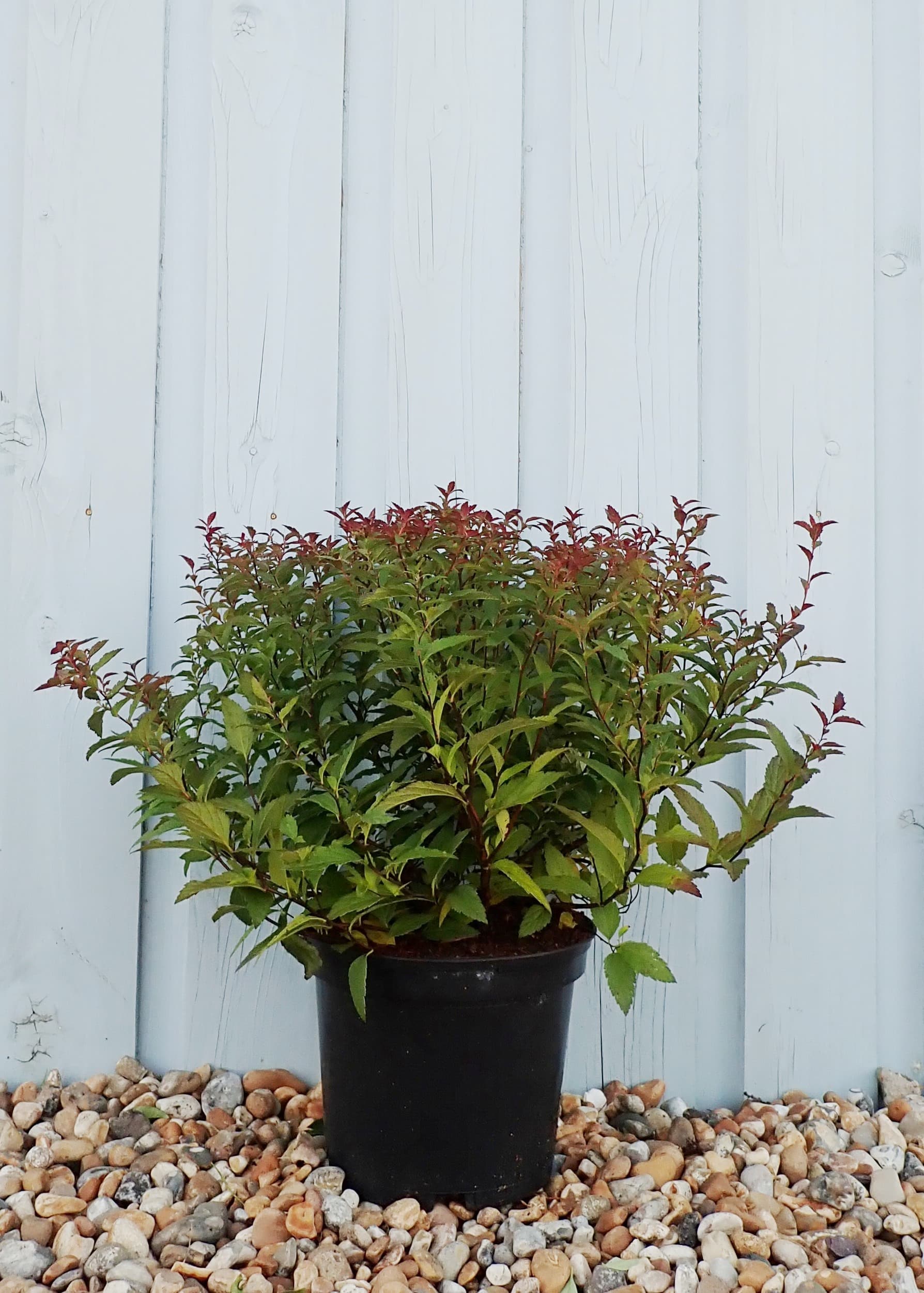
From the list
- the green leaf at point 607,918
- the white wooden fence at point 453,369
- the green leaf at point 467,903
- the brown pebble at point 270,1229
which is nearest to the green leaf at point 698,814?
the green leaf at point 607,918

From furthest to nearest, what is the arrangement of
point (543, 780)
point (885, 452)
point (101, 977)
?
1. point (885, 452)
2. point (101, 977)
3. point (543, 780)

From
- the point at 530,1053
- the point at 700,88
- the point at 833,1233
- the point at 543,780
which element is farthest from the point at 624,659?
the point at 700,88

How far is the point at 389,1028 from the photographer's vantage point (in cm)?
128

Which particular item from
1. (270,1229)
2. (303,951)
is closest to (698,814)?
(303,951)

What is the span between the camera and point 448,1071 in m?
1.27

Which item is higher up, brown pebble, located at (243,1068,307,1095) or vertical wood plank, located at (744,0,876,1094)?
vertical wood plank, located at (744,0,876,1094)

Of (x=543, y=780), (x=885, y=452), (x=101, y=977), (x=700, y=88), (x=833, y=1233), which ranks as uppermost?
(x=700, y=88)

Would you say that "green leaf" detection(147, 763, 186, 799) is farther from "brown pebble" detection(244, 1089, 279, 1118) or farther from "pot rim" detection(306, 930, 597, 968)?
"brown pebble" detection(244, 1089, 279, 1118)

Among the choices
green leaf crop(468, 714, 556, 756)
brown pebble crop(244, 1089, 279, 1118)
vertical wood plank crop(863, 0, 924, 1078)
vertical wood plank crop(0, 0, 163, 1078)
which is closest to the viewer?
green leaf crop(468, 714, 556, 756)

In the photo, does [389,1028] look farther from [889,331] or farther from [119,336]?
[889,331]

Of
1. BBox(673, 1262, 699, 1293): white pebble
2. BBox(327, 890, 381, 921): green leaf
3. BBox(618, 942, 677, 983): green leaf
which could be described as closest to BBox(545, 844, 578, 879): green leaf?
BBox(618, 942, 677, 983): green leaf

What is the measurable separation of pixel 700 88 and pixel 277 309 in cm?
81

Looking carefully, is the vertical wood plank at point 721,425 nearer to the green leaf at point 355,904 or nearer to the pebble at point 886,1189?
the pebble at point 886,1189

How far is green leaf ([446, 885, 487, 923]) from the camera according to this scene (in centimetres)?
118
